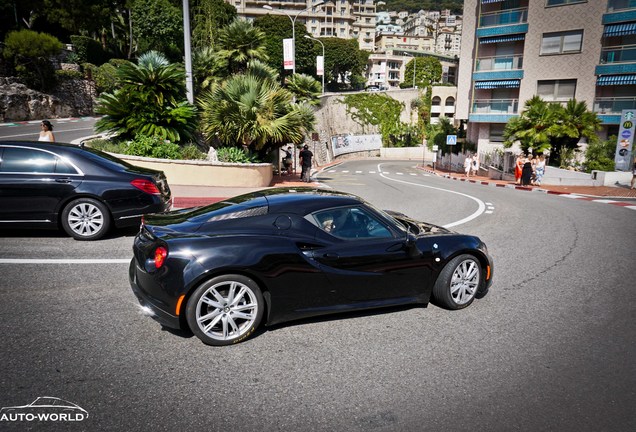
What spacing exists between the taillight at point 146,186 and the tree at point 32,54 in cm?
3714

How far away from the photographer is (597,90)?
32.6 metres

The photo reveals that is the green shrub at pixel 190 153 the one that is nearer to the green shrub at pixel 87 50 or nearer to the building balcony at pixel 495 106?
the building balcony at pixel 495 106

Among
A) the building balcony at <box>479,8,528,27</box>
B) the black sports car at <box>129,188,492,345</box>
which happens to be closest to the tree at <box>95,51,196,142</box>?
the black sports car at <box>129,188,492,345</box>

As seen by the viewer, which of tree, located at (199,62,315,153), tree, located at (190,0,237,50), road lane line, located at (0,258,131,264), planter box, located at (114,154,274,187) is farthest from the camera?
tree, located at (190,0,237,50)

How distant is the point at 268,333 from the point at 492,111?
123ft

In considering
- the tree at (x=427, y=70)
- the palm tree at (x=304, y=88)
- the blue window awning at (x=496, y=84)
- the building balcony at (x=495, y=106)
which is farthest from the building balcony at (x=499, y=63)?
the tree at (x=427, y=70)

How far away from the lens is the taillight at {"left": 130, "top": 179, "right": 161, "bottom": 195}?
25.1 ft

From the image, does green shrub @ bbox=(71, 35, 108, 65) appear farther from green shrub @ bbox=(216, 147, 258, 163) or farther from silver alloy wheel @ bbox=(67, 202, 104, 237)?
silver alloy wheel @ bbox=(67, 202, 104, 237)

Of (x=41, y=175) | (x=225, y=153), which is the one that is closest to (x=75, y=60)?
(x=225, y=153)

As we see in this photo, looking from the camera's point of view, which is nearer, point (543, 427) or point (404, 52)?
point (543, 427)

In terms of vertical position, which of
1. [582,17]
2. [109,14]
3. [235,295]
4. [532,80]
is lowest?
[235,295]

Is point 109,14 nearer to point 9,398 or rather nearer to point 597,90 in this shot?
point 597,90

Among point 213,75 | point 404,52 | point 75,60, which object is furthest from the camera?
point 404,52

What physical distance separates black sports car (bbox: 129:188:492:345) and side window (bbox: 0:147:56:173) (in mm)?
3537
